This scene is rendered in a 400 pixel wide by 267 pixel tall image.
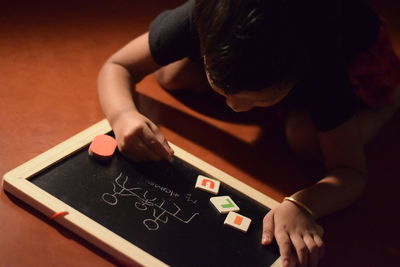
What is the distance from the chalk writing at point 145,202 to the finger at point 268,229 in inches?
5.0

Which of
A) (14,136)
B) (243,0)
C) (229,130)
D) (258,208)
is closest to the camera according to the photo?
(243,0)

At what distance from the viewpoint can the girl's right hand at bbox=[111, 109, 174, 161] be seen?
100 centimetres

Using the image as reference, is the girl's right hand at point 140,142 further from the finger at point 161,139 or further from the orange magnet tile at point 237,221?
the orange magnet tile at point 237,221

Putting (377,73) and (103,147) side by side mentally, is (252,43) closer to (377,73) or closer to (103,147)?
(103,147)

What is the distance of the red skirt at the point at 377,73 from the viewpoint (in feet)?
3.84

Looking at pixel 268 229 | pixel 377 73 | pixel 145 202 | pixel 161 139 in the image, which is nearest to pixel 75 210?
pixel 145 202

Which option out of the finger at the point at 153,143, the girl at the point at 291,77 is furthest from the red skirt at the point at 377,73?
the finger at the point at 153,143

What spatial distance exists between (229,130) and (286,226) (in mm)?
399

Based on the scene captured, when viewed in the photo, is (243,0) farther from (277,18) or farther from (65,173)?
(65,173)

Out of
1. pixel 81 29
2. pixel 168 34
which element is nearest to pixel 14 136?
pixel 168 34

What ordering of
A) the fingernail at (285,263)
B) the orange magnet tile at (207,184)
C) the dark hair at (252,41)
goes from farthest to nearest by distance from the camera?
the orange magnet tile at (207,184)
the fingernail at (285,263)
the dark hair at (252,41)

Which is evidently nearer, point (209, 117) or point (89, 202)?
point (89, 202)

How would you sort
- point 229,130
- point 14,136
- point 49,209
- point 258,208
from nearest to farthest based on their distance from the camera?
point 49,209 < point 258,208 < point 14,136 < point 229,130

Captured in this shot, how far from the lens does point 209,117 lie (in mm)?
1272
